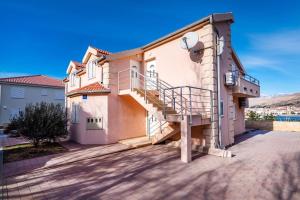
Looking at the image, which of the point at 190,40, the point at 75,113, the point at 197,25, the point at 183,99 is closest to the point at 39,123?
the point at 75,113

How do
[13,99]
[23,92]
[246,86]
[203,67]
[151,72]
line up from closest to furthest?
[203,67] → [151,72] → [246,86] → [13,99] → [23,92]

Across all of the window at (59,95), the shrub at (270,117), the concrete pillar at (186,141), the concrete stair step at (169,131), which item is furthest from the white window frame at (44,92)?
the shrub at (270,117)

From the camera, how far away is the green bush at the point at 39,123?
35.0 feet

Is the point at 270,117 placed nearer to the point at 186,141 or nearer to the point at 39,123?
the point at 186,141

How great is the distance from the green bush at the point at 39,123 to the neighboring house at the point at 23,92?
17.1 metres

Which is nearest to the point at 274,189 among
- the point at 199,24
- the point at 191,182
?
the point at 191,182

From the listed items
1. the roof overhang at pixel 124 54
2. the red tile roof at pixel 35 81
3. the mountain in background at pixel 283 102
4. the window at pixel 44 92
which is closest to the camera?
the roof overhang at pixel 124 54

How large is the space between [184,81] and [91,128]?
713 centimetres

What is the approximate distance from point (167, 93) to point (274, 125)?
52.4ft

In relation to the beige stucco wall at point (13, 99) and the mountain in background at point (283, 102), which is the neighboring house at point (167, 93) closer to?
the beige stucco wall at point (13, 99)

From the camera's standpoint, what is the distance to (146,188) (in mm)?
5398

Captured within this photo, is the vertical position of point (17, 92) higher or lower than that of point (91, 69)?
lower

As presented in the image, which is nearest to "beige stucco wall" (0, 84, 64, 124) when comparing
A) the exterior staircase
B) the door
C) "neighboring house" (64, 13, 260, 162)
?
"neighboring house" (64, 13, 260, 162)

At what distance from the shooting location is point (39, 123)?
425 inches
